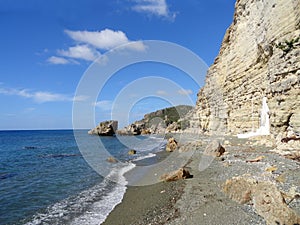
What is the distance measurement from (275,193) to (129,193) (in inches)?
268

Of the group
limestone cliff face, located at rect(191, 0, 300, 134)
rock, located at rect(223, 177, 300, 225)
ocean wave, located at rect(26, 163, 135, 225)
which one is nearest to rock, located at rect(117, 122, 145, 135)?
limestone cliff face, located at rect(191, 0, 300, 134)

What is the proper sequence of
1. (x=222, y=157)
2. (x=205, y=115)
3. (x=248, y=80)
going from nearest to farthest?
(x=222, y=157), (x=248, y=80), (x=205, y=115)

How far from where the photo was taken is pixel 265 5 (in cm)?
2358

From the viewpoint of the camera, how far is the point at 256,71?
26.0 meters

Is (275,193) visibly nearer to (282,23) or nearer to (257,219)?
(257,219)

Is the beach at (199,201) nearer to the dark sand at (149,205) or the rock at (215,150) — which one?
the dark sand at (149,205)

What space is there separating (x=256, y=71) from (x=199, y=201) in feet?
72.7

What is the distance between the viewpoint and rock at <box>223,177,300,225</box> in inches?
201

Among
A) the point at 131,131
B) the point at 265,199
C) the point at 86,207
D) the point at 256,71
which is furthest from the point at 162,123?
the point at 265,199

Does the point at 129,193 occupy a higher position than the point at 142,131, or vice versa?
the point at 142,131

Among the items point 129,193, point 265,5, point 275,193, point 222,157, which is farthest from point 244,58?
point 275,193

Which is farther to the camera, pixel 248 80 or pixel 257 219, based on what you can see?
pixel 248 80

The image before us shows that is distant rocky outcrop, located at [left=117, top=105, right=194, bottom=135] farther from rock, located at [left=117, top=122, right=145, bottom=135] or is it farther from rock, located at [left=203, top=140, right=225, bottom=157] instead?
rock, located at [left=203, top=140, right=225, bottom=157]

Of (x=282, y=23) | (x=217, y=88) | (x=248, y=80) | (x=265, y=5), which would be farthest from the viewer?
(x=217, y=88)
